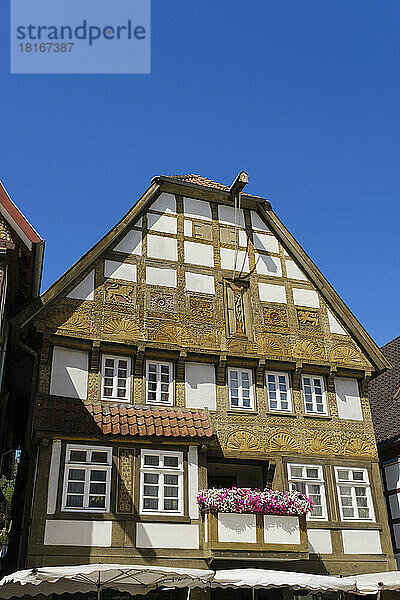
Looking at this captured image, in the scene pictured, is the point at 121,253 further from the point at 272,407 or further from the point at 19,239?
the point at 272,407

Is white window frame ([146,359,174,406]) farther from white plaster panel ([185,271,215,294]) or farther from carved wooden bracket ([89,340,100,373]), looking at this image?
white plaster panel ([185,271,215,294])

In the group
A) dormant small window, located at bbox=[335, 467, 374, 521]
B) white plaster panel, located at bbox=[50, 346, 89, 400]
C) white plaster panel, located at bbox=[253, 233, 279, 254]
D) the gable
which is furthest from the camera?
white plaster panel, located at bbox=[253, 233, 279, 254]

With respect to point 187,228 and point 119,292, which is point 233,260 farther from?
point 119,292

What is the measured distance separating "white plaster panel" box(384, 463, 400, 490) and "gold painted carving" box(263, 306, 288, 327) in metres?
5.12

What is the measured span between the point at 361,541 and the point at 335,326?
19.5 ft

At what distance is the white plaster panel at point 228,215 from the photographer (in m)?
19.0

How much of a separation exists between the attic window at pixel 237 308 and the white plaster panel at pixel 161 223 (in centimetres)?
235

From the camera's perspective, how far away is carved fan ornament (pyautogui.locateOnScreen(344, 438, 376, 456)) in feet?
54.9

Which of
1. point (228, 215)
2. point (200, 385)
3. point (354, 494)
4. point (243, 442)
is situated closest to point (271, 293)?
point (228, 215)

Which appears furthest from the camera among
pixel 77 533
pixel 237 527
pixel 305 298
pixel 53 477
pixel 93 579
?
pixel 305 298

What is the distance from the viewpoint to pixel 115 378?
52.0 feet

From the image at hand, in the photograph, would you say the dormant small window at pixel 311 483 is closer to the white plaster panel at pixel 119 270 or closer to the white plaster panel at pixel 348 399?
the white plaster panel at pixel 348 399

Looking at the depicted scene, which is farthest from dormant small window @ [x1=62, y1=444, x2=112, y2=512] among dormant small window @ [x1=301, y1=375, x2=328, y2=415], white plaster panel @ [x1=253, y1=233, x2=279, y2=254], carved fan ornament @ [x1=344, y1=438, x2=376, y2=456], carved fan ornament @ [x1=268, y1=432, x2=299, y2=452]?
white plaster panel @ [x1=253, y1=233, x2=279, y2=254]

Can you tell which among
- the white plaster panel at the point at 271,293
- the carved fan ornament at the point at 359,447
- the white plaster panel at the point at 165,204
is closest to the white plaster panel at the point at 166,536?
the carved fan ornament at the point at 359,447
